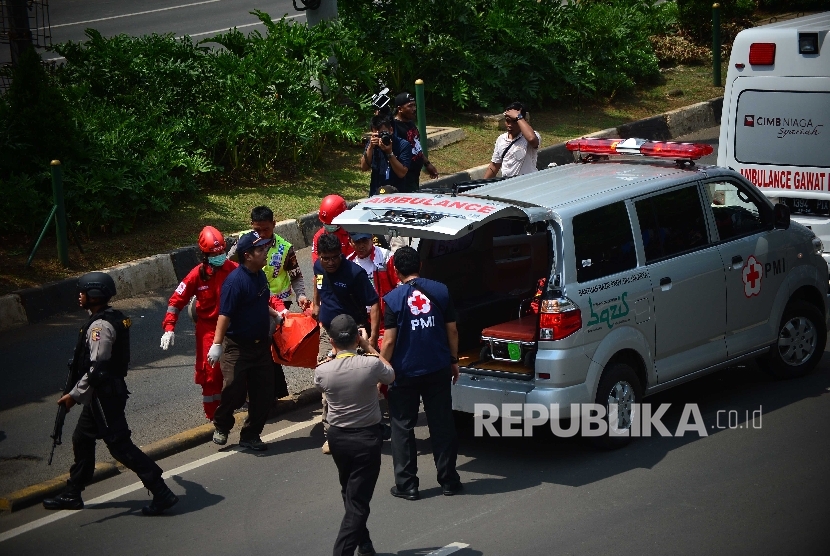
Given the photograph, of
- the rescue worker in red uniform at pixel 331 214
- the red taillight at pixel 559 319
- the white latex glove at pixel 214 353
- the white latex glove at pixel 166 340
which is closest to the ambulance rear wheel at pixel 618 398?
the red taillight at pixel 559 319

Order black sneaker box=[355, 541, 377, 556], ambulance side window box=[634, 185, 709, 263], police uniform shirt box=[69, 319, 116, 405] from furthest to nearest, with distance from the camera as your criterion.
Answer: ambulance side window box=[634, 185, 709, 263] < police uniform shirt box=[69, 319, 116, 405] < black sneaker box=[355, 541, 377, 556]

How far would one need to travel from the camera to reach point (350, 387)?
6387mm

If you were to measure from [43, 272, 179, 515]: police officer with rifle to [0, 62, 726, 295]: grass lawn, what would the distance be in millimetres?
4272

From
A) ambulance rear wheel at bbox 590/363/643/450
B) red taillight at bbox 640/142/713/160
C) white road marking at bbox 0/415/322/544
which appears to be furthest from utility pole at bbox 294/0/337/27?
ambulance rear wheel at bbox 590/363/643/450

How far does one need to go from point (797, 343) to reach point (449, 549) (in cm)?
419

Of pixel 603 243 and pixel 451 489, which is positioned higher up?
pixel 603 243

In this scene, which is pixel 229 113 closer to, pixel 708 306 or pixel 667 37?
pixel 708 306

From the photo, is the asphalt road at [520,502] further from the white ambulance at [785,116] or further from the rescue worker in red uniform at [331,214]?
the white ambulance at [785,116]

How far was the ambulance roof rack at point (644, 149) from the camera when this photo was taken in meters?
8.80

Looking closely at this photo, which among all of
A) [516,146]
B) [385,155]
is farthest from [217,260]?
[516,146]

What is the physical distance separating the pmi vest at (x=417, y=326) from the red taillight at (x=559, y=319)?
0.72 meters

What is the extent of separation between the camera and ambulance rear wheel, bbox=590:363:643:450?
7.83 meters

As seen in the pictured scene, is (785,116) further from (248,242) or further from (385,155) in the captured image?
(248,242)

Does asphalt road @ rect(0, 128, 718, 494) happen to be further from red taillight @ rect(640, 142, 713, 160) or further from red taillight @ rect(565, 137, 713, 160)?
red taillight @ rect(640, 142, 713, 160)
